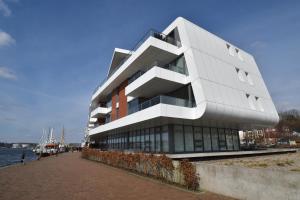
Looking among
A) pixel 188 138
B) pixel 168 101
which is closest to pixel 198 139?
pixel 188 138

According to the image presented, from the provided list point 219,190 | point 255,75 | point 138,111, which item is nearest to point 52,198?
point 219,190

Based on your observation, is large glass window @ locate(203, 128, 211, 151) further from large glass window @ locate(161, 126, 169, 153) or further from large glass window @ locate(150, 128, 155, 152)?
large glass window @ locate(150, 128, 155, 152)

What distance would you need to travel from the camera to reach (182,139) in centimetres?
2170

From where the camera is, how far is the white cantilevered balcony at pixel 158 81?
67.1ft

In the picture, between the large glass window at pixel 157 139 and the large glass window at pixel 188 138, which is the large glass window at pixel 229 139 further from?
the large glass window at pixel 157 139

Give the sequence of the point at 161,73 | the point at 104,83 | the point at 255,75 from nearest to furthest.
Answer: the point at 161,73 < the point at 255,75 < the point at 104,83

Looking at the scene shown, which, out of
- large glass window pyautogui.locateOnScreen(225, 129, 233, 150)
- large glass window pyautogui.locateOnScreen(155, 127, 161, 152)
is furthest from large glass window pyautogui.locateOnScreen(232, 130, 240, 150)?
large glass window pyautogui.locateOnScreen(155, 127, 161, 152)

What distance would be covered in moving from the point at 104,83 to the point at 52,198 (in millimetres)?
28153

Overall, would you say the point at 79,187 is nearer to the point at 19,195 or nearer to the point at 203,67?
the point at 19,195

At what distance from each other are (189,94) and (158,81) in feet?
11.2

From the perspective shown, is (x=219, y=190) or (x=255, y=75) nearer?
(x=219, y=190)

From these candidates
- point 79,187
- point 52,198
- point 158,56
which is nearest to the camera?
point 52,198

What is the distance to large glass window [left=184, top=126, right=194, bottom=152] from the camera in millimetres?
21953

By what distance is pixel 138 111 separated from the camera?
22172 mm
